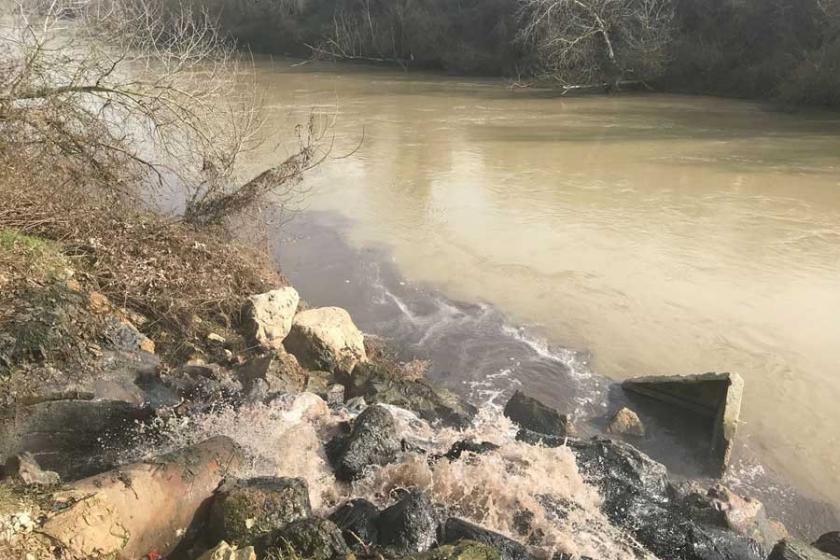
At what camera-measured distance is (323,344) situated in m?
8.16

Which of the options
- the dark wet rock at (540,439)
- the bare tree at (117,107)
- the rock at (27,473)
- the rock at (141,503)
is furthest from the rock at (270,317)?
the rock at (27,473)

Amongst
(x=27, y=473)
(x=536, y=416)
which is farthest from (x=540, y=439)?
(x=27, y=473)

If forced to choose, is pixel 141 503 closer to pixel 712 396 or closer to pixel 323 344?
pixel 323 344

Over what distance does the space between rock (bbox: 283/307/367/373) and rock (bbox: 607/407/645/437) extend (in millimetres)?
3073

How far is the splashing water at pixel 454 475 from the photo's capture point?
17.4 ft

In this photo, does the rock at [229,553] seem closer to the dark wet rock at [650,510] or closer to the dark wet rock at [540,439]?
the dark wet rock at [650,510]

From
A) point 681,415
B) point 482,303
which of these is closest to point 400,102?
point 482,303

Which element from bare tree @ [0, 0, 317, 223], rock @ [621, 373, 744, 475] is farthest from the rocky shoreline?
bare tree @ [0, 0, 317, 223]

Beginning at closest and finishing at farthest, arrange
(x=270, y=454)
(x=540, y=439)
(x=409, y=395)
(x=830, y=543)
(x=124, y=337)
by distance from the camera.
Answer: (x=830, y=543), (x=270, y=454), (x=540, y=439), (x=124, y=337), (x=409, y=395)

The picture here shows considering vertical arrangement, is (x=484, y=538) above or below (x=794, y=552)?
above

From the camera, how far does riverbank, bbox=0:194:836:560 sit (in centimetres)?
445

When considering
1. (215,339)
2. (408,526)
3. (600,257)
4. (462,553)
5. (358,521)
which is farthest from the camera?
(600,257)

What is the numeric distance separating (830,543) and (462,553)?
137 inches

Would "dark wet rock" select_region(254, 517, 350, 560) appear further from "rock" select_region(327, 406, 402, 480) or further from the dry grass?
the dry grass
